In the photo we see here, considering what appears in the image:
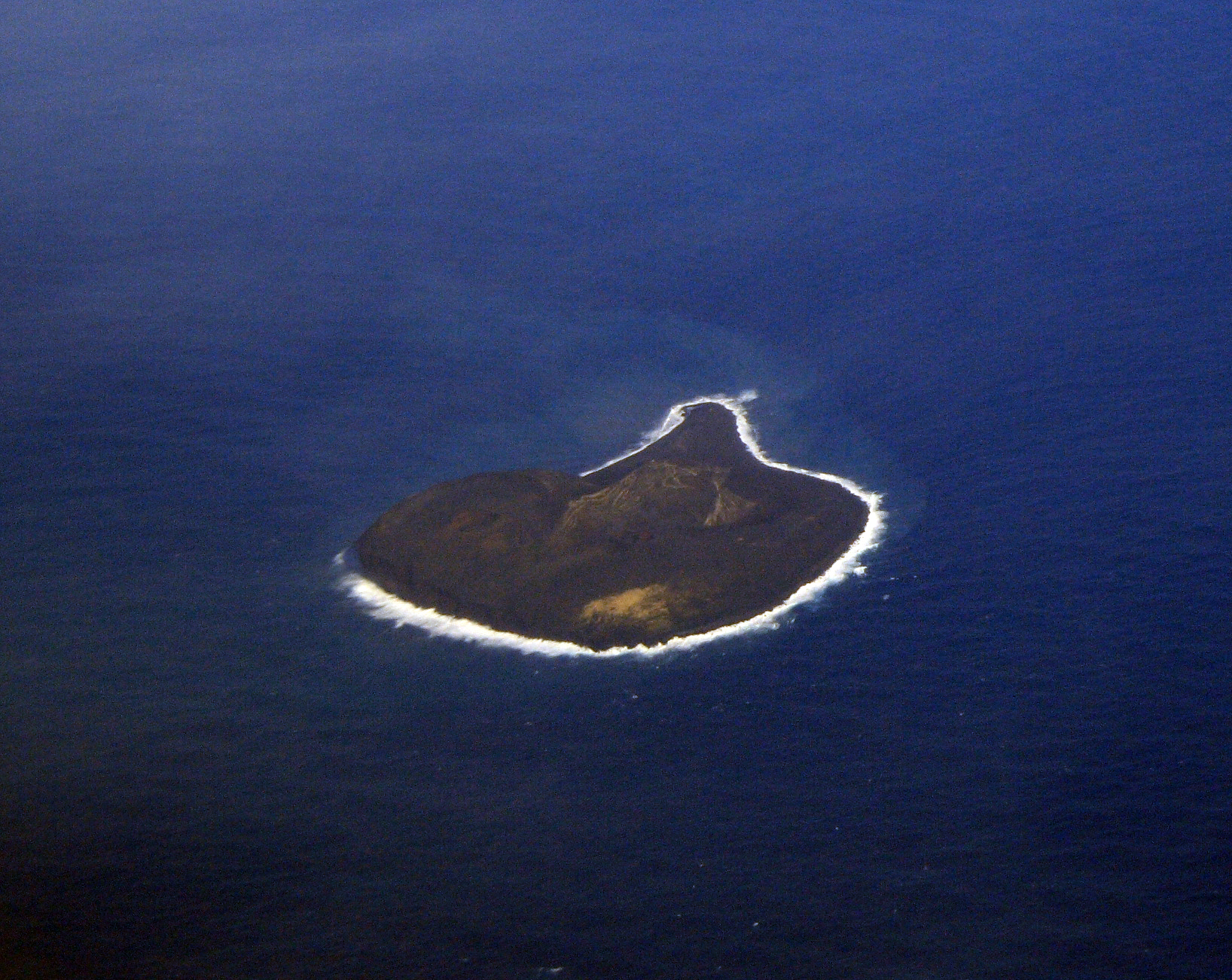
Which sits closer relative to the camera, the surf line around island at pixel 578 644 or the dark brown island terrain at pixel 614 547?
the surf line around island at pixel 578 644

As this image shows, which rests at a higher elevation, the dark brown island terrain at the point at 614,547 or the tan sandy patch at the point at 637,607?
the dark brown island terrain at the point at 614,547

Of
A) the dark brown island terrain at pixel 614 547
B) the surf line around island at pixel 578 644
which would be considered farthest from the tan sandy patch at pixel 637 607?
the surf line around island at pixel 578 644

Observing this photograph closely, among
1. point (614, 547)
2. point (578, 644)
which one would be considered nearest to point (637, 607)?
point (578, 644)

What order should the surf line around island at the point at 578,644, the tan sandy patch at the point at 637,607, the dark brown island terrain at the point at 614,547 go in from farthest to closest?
Answer: 1. the dark brown island terrain at the point at 614,547
2. the tan sandy patch at the point at 637,607
3. the surf line around island at the point at 578,644

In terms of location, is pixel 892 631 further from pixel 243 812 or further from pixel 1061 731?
pixel 243 812

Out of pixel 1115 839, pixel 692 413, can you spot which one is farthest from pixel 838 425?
pixel 1115 839

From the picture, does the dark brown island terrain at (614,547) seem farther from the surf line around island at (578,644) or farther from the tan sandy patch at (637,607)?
the surf line around island at (578,644)
